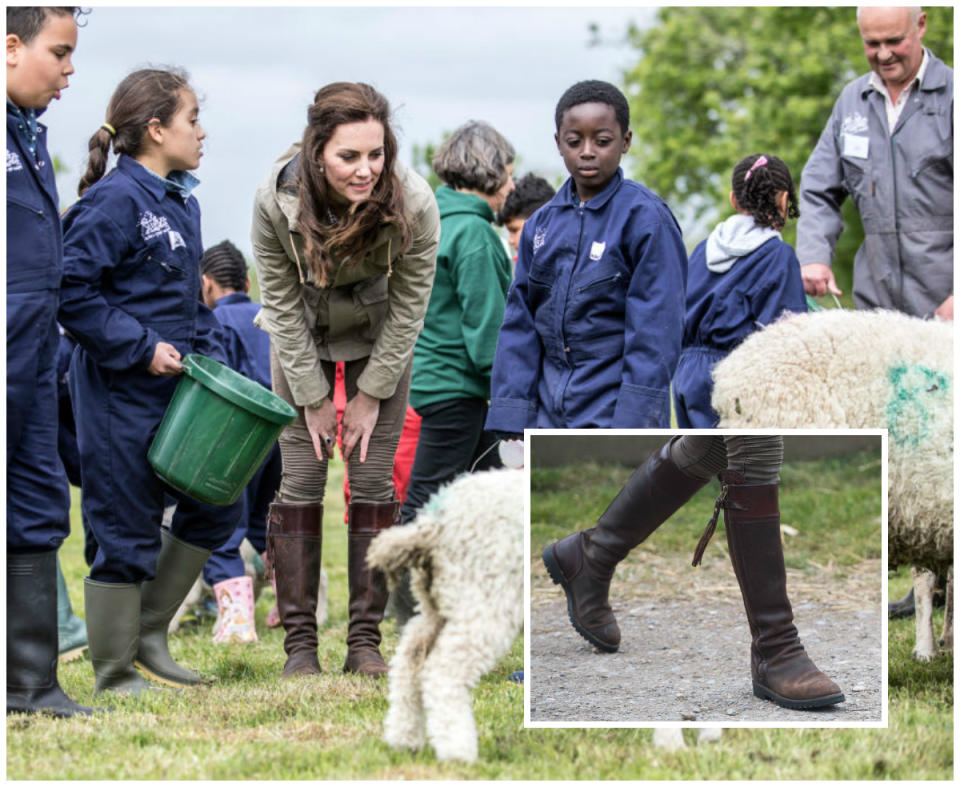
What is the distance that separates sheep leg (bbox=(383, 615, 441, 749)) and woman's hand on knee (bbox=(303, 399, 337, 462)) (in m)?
1.42

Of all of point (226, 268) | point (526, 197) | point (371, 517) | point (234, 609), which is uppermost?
point (526, 197)

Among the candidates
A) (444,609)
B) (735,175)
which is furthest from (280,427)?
(735,175)

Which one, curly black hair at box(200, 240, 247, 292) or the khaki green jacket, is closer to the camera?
the khaki green jacket

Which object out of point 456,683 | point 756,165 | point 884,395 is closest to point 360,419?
point 456,683

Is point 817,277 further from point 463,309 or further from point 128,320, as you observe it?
point 128,320

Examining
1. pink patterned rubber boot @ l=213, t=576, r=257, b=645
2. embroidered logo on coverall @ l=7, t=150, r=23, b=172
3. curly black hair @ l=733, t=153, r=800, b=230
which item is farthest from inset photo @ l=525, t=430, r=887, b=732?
pink patterned rubber boot @ l=213, t=576, r=257, b=645

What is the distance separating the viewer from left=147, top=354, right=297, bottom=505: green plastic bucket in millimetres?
4074

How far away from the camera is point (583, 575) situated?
3697 mm

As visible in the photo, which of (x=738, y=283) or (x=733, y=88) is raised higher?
(x=733, y=88)

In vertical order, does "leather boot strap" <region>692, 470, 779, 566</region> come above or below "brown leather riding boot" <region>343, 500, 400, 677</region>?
above

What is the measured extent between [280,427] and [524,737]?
132cm

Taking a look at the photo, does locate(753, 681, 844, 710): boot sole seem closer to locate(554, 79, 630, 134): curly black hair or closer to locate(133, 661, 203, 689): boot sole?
locate(554, 79, 630, 134): curly black hair

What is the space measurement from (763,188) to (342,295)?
6.46 ft

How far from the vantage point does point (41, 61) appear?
3.81 meters
